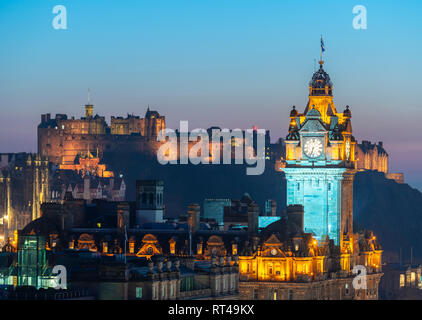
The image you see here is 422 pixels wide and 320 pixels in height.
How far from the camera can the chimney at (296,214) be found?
146 meters

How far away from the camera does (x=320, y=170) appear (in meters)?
154

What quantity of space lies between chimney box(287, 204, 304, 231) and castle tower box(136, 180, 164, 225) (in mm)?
16492

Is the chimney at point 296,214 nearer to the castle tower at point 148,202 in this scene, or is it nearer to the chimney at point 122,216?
the chimney at point 122,216

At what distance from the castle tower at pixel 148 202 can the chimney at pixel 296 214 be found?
1649cm

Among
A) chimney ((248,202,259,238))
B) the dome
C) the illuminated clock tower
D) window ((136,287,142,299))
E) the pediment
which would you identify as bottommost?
window ((136,287,142,299))

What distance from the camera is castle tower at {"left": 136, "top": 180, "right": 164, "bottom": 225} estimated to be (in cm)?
15912

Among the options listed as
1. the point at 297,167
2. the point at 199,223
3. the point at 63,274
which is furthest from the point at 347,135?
the point at 63,274

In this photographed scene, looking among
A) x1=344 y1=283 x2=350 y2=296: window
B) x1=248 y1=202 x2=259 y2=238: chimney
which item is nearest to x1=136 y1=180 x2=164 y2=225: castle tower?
x1=248 y1=202 x2=259 y2=238: chimney

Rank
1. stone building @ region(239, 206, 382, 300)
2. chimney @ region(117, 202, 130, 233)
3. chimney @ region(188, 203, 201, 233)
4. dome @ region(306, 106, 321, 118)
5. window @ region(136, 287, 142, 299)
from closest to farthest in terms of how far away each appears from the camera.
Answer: window @ region(136, 287, 142, 299)
stone building @ region(239, 206, 382, 300)
chimney @ region(188, 203, 201, 233)
chimney @ region(117, 202, 130, 233)
dome @ region(306, 106, 321, 118)

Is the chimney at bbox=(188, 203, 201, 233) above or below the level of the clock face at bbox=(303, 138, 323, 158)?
below

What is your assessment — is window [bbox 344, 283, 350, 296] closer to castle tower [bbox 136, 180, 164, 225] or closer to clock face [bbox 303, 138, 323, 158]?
clock face [bbox 303, 138, 323, 158]

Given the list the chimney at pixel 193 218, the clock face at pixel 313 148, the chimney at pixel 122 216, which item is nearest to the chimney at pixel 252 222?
the chimney at pixel 193 218

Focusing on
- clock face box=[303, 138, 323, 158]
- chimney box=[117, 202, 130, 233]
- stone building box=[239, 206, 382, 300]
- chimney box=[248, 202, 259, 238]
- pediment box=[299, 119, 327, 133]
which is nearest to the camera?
stone building box=[239, 206, 382, 300]

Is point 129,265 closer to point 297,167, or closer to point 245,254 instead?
point 245,254
